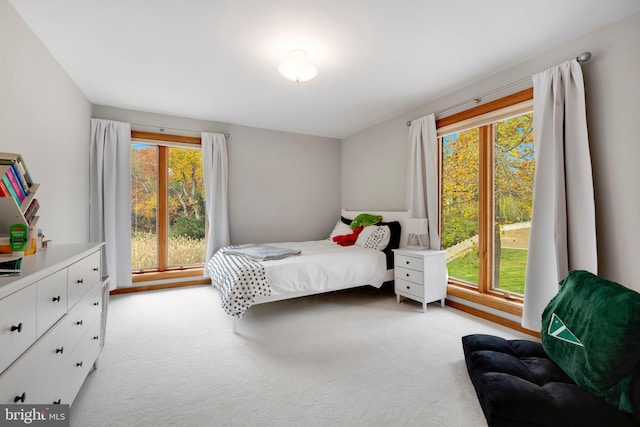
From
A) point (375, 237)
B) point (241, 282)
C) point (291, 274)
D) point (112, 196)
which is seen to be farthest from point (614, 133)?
point (112, 196)

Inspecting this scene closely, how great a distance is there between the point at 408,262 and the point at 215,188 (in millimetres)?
2894

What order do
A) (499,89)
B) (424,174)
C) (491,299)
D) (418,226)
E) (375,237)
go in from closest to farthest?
(499,89)
(491,299)
(418,226)
(424,174)
(375,237)

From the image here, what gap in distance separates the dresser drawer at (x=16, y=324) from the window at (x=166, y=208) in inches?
125

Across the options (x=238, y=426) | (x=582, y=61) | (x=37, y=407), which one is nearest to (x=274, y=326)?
(x=238, y=426)

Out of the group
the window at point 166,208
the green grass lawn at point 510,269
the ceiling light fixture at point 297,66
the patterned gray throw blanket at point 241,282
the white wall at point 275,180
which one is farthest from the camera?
the white wall at point 275,180

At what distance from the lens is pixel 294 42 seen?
2264mm

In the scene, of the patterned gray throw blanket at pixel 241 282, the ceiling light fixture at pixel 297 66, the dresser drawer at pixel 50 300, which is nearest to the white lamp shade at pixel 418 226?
the patterned gray throw blanket at pixel 241 282

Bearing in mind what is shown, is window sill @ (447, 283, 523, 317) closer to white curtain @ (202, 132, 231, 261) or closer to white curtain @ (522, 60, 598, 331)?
white curtain @ (522, 60, 598, 331)

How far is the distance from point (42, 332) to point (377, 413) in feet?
5.36

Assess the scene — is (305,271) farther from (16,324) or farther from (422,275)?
(16,324)

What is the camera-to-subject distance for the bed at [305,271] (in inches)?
102

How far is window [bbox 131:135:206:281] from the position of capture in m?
3.98

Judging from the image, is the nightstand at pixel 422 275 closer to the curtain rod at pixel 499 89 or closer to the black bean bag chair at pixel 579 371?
the black bean bag chair at pixel 579 371

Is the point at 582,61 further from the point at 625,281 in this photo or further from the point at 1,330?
the point at 1,330
